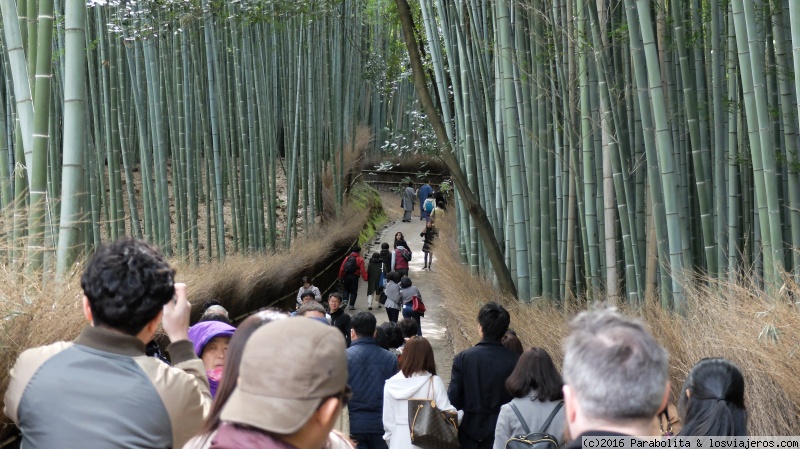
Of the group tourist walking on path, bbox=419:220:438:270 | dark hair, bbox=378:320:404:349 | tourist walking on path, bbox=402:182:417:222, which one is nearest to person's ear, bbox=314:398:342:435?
dark hair, bbox=378:320:404:349

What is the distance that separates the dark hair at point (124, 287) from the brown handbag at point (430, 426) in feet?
6.28

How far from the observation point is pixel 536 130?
271 inches

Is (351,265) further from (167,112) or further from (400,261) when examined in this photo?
(167,112)

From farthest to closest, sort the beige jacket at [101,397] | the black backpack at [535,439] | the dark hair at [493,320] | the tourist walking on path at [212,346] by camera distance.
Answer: the dark hair at [493,320] < the black backpack at [535,439] < the tourist walking on path at [212,346] < the beige jacket at [101,397]

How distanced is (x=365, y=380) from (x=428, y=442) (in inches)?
21.0

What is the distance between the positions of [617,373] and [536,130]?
5554 mm

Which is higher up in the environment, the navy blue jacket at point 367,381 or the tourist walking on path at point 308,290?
the tourist walking on path at point 308,290

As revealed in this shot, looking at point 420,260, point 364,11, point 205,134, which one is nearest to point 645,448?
point 205,134

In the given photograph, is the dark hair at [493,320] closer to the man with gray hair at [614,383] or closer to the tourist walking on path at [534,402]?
the tourist walking on path at [534,402]

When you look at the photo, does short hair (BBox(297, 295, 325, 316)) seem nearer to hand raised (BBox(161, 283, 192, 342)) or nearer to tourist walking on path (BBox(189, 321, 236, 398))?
tourist walking on path (BBox(189, 321, 236, 398))

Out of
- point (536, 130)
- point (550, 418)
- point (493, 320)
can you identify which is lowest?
point (550, 418)

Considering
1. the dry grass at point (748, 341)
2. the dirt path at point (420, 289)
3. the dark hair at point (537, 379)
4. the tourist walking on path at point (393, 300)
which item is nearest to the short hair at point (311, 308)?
the dry grass at point (748, 341)

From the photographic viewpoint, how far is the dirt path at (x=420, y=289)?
8.87 meters

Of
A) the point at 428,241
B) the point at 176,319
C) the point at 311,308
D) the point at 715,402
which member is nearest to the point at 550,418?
the point at 715,402
